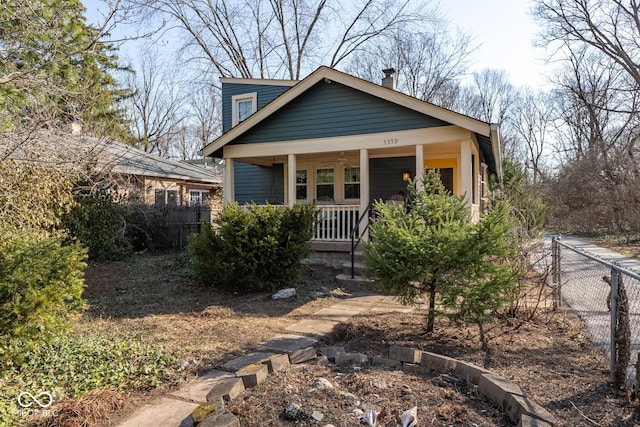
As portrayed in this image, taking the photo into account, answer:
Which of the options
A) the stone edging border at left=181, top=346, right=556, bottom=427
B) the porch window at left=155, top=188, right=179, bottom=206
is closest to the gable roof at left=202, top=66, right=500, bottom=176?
the porch window at left=155, top=188, right=179, bottom=206

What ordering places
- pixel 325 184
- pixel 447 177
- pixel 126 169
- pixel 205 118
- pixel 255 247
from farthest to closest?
pixel 205 118 < pixel 126 169 < pixel 325 184 < pixel 447 177 < pixel 255 247

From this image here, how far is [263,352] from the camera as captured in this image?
4145 mm

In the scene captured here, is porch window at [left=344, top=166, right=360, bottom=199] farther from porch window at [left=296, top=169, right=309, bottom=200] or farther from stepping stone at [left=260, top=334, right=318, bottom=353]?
stepping stone at [left=260, top=334, right=318, bottom=353]

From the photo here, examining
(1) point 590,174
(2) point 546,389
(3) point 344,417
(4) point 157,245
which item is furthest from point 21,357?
(1) point 590,174

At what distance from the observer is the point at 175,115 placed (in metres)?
32.8

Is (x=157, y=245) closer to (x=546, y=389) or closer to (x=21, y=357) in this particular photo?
(x=21, y=357)

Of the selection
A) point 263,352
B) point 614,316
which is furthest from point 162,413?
point 614,316

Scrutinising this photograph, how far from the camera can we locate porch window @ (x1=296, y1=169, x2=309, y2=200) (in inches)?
514

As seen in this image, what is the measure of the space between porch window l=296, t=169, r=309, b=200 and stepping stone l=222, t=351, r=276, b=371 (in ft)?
30.0

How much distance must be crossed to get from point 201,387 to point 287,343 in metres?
1.26

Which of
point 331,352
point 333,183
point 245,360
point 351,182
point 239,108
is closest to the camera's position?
point 331,352

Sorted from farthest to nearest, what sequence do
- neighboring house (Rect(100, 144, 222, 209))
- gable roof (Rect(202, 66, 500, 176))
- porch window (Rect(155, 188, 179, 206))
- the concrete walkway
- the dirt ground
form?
porch window (Rect(155, 188, 179, 206)), neighboring house (Rect(100, 144, 222, 209)), gable roof (Rect(202, 66, 500, 176)), the concrete walkway, the dirt ground

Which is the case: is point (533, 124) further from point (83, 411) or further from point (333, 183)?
point (83, 411)

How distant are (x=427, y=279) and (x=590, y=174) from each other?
2006 cm
